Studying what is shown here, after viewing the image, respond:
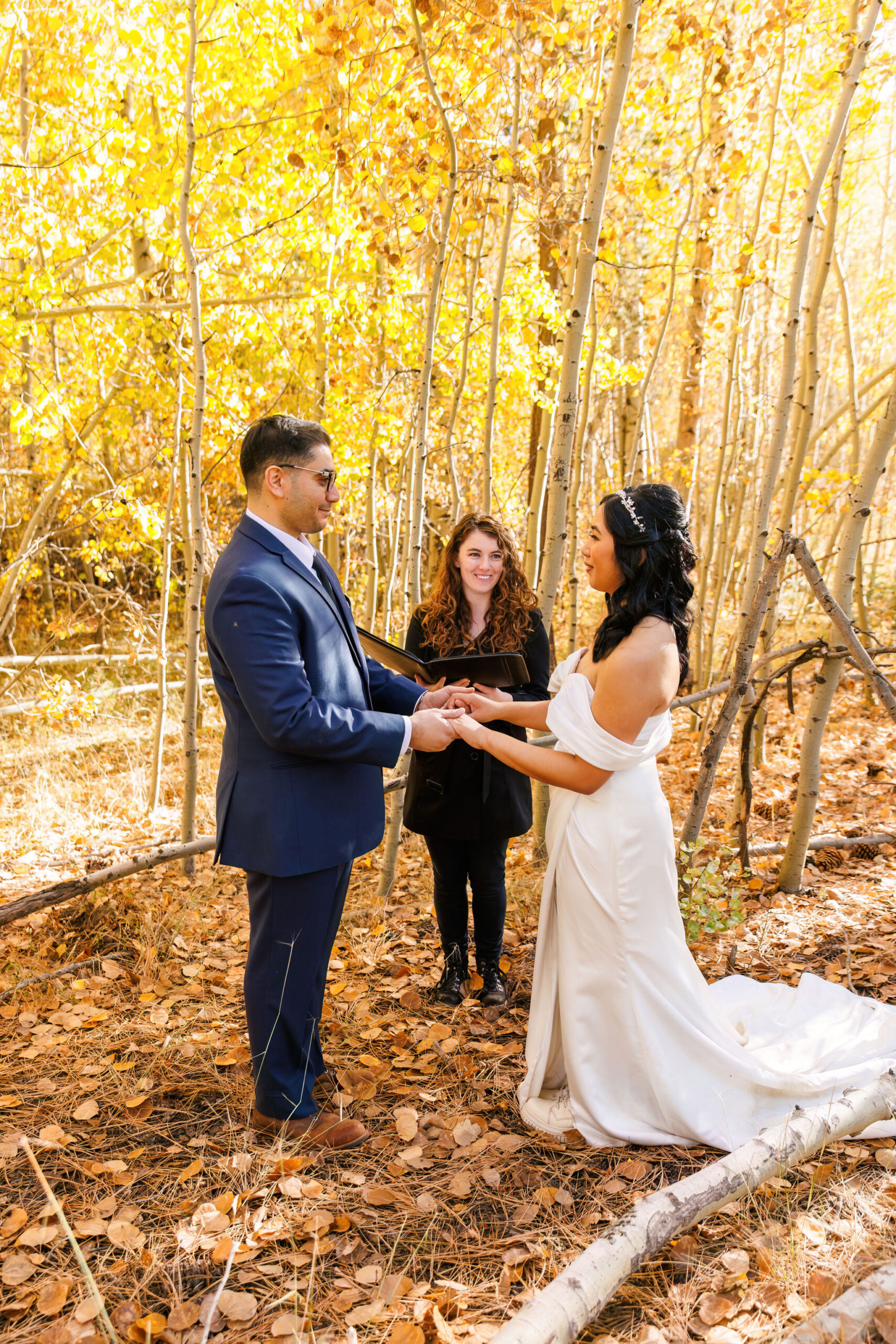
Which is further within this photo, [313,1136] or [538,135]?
[538,135]

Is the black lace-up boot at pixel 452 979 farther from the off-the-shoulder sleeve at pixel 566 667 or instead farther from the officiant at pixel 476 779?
the off-the-shoulder sleeve at pixel 566 667

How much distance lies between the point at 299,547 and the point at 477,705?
1005 mm

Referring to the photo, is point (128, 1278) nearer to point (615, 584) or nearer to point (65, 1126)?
point (65, 1126)

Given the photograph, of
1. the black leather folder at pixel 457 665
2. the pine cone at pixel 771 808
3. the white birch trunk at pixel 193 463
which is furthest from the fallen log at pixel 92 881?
the pine cone at pixel 771 808

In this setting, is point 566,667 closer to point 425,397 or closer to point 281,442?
point 281,442

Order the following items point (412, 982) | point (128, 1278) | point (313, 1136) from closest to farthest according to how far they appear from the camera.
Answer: point (128, 1278)
point (313, 1136)
point (412, 982)

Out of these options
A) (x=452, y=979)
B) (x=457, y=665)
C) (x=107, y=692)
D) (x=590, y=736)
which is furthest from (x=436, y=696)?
(x=107, y=692)

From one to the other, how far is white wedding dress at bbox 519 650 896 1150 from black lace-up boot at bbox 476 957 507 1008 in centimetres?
78

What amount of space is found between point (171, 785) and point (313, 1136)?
6.00 meters

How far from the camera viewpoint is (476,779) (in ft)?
11.7

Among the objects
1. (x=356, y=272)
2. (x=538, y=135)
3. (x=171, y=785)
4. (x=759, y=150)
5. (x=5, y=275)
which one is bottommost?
(x=171, y=785)

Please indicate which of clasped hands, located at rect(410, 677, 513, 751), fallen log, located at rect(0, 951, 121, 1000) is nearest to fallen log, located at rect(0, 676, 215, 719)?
fallen log, located at rect(0, 951, 121, 1000)

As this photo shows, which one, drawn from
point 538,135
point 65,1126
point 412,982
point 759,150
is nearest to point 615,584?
point 412,982

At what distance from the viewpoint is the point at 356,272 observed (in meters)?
7.18
